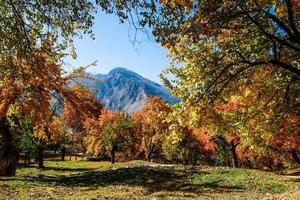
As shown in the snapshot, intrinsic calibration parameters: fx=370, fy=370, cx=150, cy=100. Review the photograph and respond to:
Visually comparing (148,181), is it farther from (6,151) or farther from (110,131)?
(110,131)

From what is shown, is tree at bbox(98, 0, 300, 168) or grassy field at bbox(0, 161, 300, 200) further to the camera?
grassy field at bbox(0, 161, 300, 200)

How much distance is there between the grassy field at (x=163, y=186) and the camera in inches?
966

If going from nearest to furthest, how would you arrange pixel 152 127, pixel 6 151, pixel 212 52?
1. pixel 212 52
2. pixel 6 151
3. pixel 152 127

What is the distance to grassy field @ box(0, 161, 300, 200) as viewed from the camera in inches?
966

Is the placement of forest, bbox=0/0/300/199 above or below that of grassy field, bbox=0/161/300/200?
above

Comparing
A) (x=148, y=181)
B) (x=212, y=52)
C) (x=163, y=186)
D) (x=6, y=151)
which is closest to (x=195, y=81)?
(x=212, y=52)

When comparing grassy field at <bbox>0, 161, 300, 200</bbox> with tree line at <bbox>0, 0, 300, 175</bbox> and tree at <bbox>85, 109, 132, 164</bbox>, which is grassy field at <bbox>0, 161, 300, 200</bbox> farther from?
tree at <bbox>85, 109, 132, 164</bbox>

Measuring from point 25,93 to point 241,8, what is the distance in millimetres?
20689

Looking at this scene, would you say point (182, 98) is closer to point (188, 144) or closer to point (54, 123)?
point (54, 123)

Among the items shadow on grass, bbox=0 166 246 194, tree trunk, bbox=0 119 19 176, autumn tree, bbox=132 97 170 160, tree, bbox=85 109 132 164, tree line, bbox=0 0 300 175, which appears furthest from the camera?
tree, bbox=85 109 132 164

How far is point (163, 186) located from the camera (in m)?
31.0

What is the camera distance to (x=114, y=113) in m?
80.6

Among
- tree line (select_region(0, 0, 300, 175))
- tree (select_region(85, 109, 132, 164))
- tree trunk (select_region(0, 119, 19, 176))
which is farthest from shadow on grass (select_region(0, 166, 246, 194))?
tree (select_region(85, 109, 132, 164))

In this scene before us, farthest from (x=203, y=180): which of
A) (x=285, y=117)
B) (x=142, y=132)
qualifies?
(x=142, y=132)
